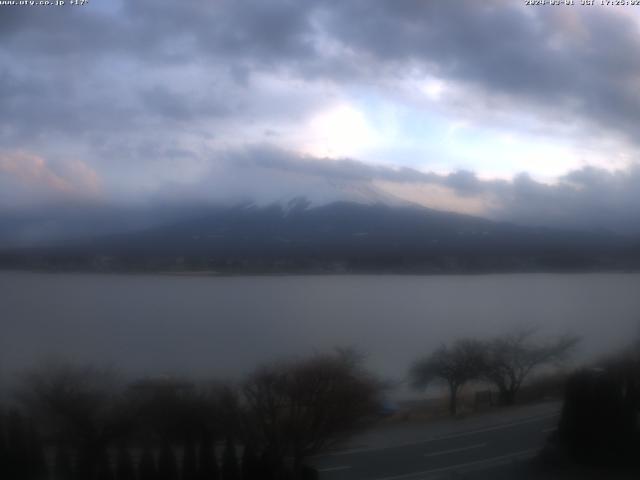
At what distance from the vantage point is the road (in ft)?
12.5

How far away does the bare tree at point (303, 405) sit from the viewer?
373cm

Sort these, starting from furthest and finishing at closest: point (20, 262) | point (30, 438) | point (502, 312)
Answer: point (502, 312), point (20, 262), point (30, 438)

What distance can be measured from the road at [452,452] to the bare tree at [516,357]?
0.21 m

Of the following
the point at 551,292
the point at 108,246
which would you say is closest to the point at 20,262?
the point at 108,246

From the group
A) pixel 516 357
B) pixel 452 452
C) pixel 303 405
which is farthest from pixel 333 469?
pixel 516 357

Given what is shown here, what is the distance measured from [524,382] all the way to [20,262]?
3299mm

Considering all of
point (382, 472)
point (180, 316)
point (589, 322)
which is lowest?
point (382, 472)

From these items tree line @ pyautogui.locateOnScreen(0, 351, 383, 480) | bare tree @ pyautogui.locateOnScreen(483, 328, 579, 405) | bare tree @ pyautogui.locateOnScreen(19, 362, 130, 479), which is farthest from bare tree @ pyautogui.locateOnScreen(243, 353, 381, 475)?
bare tree @ pyautogui.locateOnScreen(483, 328, 579, 405)

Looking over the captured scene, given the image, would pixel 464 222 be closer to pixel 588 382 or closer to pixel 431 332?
pixel 431 332

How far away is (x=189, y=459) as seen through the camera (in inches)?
144

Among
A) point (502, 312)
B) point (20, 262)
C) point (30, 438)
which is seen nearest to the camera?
point (30, 438)

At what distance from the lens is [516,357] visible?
427cm

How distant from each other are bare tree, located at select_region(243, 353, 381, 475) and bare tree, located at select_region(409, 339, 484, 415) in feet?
1.36

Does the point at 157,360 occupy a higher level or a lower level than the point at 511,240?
lower
